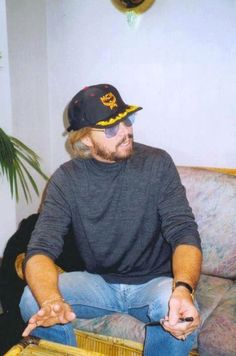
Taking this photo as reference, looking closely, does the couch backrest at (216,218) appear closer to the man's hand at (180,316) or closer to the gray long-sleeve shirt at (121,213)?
the gray long-sleeve shirt at (121,213)

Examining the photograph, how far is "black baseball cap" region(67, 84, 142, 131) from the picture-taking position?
153 cm

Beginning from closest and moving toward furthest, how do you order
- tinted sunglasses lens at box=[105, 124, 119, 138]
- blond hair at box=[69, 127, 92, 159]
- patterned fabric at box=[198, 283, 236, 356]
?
patterned fabric at box=[198, 283, 236, 356], tinted sunglasses lens at box=[105, 124, 119, 138], blond hair at box=[69, 127, 92, 159]

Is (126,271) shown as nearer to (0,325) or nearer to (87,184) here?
(87,184)

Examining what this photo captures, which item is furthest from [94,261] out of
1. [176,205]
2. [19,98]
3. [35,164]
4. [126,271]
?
[19,98]

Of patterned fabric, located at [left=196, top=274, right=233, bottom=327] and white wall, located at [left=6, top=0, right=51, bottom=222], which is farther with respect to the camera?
white wall, located at [left=6, top=0, right=51, bottom=222]

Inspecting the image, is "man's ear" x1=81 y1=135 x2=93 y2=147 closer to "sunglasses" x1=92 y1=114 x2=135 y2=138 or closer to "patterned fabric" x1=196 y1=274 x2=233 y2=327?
"sunglasses" x1=92 y1=114 x2=135 y2=138

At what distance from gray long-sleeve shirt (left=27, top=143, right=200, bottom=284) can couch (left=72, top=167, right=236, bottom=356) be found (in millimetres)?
218

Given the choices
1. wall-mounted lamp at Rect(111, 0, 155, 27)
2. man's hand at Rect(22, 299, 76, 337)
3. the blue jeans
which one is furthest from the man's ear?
wall-mounted lamp at Rect(111, 0, 155, 27)

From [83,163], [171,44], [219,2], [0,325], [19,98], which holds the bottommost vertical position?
[0,325]

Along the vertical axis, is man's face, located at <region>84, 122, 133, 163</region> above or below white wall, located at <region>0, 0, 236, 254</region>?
below

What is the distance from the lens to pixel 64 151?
2.70m

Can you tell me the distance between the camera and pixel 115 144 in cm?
156

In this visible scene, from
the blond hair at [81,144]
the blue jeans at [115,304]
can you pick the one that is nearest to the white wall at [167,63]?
the blond hair at [81,144]

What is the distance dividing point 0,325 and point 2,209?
0.84m
